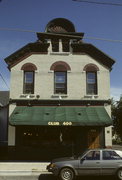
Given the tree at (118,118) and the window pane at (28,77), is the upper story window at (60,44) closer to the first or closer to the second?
the window pane at (28,77)

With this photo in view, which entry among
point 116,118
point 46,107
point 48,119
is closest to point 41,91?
point 46,107

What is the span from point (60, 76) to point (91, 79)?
2.68 metres

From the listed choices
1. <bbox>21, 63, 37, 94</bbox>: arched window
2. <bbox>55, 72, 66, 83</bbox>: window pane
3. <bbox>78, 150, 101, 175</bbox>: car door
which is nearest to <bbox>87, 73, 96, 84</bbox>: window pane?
<bbox>55, 72, 66, 83</bbox>: window pane

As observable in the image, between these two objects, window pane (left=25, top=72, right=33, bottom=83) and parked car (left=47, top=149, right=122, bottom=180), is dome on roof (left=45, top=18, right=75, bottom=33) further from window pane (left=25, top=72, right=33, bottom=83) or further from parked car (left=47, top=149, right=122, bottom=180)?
parked car (left=47, top=149, right=122, bottom=180)

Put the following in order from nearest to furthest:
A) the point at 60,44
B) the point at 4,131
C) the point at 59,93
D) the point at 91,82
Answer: the point at 59,93 → the point at 91,82 → the point at 60,44 → the point at 4,131

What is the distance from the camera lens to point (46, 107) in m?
21.2

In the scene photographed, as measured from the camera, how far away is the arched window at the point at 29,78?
A: 857 inches

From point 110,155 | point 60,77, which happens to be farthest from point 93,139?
point 110,155

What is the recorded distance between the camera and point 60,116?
1992 centimetres

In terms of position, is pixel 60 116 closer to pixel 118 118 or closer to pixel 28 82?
pixel 28 82

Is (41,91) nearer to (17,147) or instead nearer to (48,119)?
(48,119)

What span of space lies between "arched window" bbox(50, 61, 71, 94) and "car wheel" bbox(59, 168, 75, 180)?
9.60 meters

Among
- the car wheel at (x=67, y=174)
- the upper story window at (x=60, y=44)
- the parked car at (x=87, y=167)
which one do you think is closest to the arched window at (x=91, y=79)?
the upper story window at (x=60, y=44)

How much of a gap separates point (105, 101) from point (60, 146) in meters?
5.24
